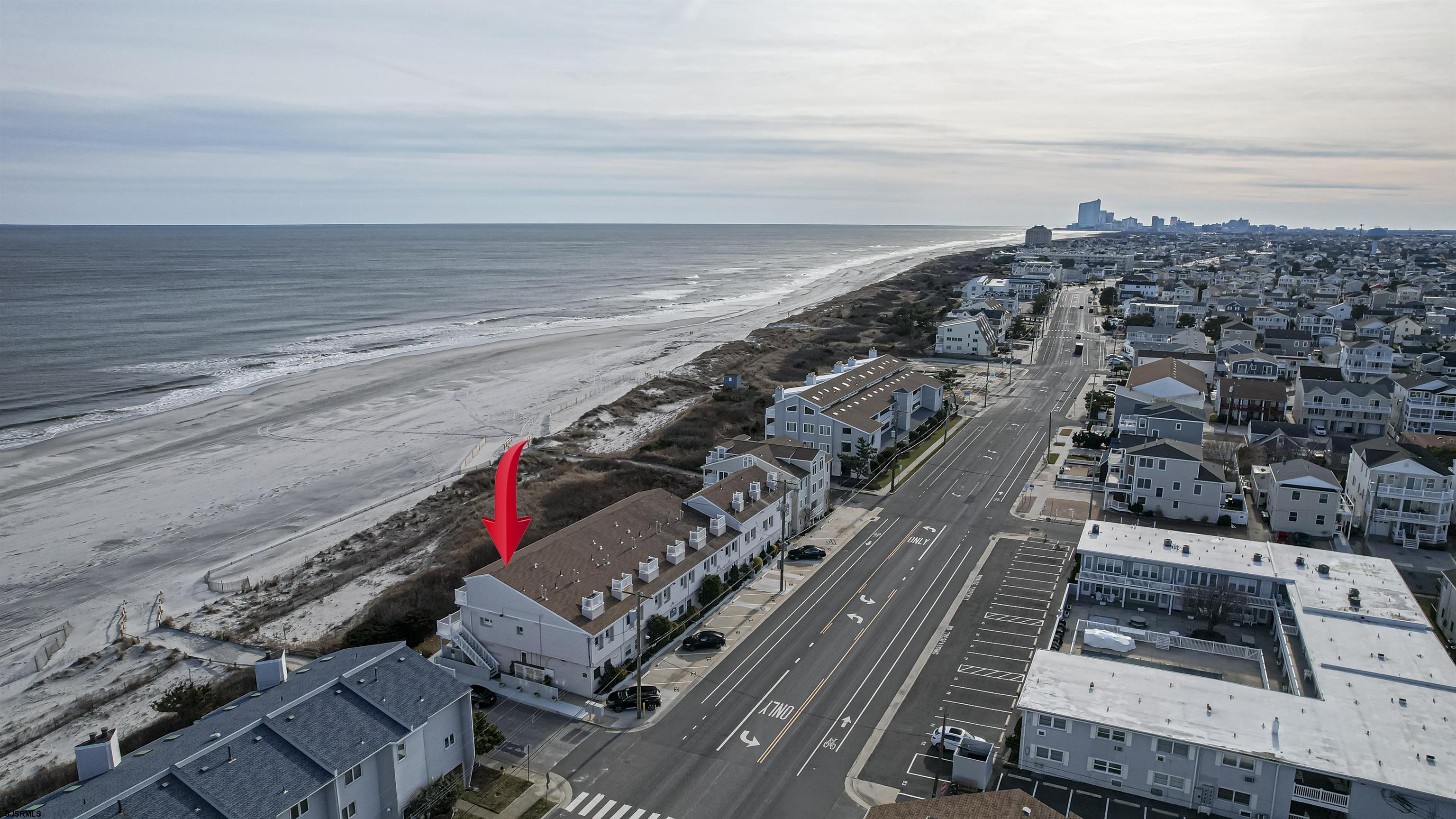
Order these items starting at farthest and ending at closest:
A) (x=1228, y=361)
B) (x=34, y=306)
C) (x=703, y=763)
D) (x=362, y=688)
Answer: (x=34, y=306), (x=1228, y=361), (x=703, y=763), (x=362, y=688)

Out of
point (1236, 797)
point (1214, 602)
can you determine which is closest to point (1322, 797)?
point (1236, 797)

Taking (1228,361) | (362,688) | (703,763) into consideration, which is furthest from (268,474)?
(1228,361)

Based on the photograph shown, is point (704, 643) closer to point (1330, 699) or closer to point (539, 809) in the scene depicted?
point (539, 809)

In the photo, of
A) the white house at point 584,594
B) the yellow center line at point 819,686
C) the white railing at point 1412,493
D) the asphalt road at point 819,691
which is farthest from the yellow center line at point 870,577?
the white railing at point 1412,493

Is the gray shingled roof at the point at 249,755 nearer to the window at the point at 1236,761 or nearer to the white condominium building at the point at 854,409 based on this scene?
the window at the point at 1236,761

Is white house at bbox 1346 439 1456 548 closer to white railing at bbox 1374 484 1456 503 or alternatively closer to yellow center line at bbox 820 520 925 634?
white railing at bbox 1374 484 1456 503

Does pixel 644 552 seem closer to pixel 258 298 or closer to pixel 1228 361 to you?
pixel 1228 361
